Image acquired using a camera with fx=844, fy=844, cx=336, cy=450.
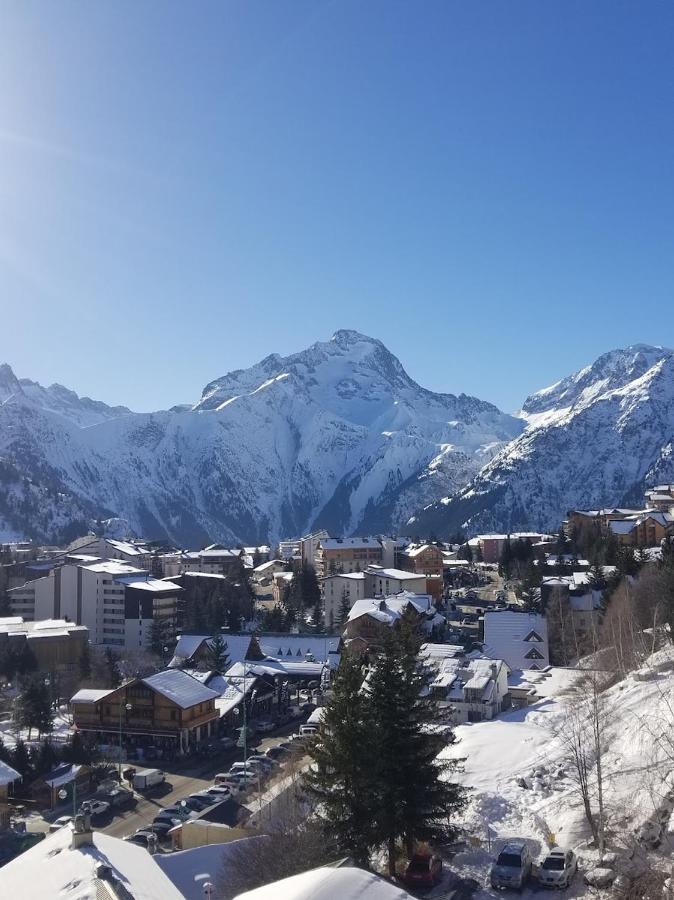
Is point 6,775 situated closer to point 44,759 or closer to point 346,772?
point 44,759

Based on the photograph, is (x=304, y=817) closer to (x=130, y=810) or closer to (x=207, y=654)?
(x=130, y=810)

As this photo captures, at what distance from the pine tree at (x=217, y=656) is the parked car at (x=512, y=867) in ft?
112

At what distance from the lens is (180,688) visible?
40469 millimetres

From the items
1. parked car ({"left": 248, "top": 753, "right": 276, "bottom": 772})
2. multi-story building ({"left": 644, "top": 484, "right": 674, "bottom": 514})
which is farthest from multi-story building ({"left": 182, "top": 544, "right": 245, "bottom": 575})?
parked car ({"left": 248, "top": 753, "right": 276, "bottom": 772})

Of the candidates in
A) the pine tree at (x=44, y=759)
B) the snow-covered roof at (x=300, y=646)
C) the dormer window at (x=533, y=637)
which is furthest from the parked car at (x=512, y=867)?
the snow-covered roof at (x=300, y=646)

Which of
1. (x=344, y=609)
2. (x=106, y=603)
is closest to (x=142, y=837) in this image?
(x=344, y=609)

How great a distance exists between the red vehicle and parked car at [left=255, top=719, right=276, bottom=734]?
24.0 meters

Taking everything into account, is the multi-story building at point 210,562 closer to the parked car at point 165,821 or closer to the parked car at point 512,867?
the parked car at point 165,821

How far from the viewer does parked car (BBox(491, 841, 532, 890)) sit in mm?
16266

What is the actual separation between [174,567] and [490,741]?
234 feet

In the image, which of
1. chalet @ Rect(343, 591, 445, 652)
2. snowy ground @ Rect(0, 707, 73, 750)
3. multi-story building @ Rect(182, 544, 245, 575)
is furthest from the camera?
multi-story building @ Rect(182, 544, 245, 575)

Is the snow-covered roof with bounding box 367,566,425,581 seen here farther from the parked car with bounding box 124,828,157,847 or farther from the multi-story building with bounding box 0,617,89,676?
the parked car with bounding box 124,828,157,847

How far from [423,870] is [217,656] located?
1363 inches

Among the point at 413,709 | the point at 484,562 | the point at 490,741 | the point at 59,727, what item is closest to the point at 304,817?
the point at 413,709
